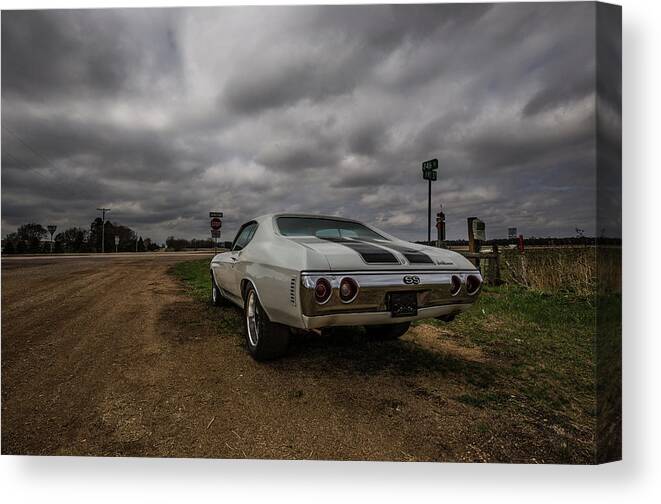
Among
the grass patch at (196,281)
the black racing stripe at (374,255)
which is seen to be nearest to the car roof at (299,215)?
the black racing stripe at (374,255)

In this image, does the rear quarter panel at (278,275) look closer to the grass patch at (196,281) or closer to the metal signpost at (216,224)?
the metal signpost at (216,224)

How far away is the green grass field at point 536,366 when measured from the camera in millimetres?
→ 1803

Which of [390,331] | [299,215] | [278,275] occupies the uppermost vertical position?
[299,215]

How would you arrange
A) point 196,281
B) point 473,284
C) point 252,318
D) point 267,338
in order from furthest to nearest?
point 196,281, point 252,318, point 267,338, point 473,284

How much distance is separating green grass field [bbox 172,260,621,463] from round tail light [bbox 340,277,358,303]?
75 centimetres

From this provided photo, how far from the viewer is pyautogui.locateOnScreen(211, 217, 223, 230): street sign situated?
9.03ft

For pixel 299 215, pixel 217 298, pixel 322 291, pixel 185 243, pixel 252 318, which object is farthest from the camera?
pixel 217 298

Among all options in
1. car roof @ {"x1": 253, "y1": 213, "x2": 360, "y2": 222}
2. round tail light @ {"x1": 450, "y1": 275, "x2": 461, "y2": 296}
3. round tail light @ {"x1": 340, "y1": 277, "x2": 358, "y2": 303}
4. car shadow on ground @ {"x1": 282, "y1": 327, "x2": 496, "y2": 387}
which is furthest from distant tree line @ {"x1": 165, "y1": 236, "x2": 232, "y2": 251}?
round tail light @ {"x1": 450, "y1": 275, "x2": 461, "y2": 296}

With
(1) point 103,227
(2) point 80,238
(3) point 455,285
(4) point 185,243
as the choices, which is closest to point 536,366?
(3) point 455,285

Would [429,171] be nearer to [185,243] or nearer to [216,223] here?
[216,223]

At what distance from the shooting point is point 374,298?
1.84m

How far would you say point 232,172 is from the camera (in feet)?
8.58

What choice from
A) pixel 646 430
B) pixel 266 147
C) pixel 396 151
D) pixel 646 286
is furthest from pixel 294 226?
A: pixel 646 430

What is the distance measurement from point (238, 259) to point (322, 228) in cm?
82
